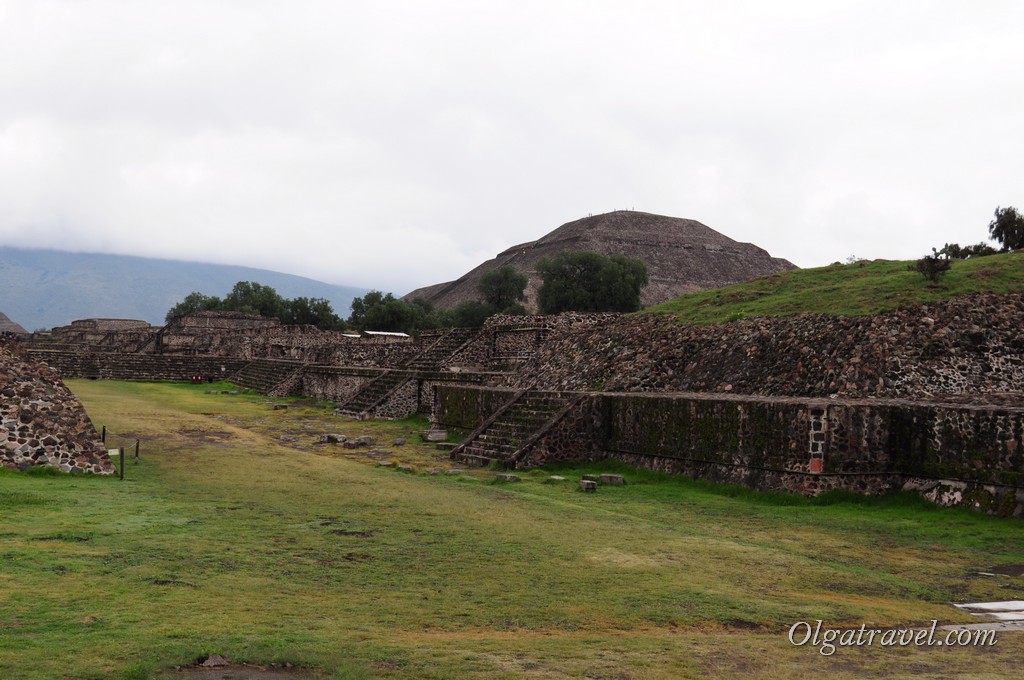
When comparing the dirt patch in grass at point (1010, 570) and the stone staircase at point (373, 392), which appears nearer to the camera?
the dirt patch in grass at point (1010, 570)

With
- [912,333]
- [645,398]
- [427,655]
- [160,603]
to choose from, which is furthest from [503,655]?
[912,333]

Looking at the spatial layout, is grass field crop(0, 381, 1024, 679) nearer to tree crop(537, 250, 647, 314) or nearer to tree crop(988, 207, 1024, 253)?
tree crop(988, 207, 1024, 253)

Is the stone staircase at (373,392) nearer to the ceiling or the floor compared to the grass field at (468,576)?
nearer to the ceiling

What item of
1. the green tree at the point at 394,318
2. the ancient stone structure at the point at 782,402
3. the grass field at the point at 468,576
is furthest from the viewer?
the green tree at the point at 394,318

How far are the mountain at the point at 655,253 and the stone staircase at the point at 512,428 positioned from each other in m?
66.2

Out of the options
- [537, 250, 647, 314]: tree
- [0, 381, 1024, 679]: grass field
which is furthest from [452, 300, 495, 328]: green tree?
[0, 381, 1024, 679]: grass field

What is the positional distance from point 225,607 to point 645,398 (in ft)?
35.9

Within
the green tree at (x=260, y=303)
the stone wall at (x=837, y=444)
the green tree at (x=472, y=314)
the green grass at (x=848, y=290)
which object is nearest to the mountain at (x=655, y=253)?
the green tree at (x=260, y=303)

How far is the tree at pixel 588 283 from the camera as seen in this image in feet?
188

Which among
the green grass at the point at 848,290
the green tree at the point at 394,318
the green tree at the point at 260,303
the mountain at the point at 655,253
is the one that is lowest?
the green grass at the point at 848,290

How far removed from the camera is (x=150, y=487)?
12.7m

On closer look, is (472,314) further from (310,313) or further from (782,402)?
(782,402)

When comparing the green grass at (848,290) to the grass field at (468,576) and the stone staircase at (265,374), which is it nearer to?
the grass field at (468,576)

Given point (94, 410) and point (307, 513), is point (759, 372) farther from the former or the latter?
point (94, 410)
